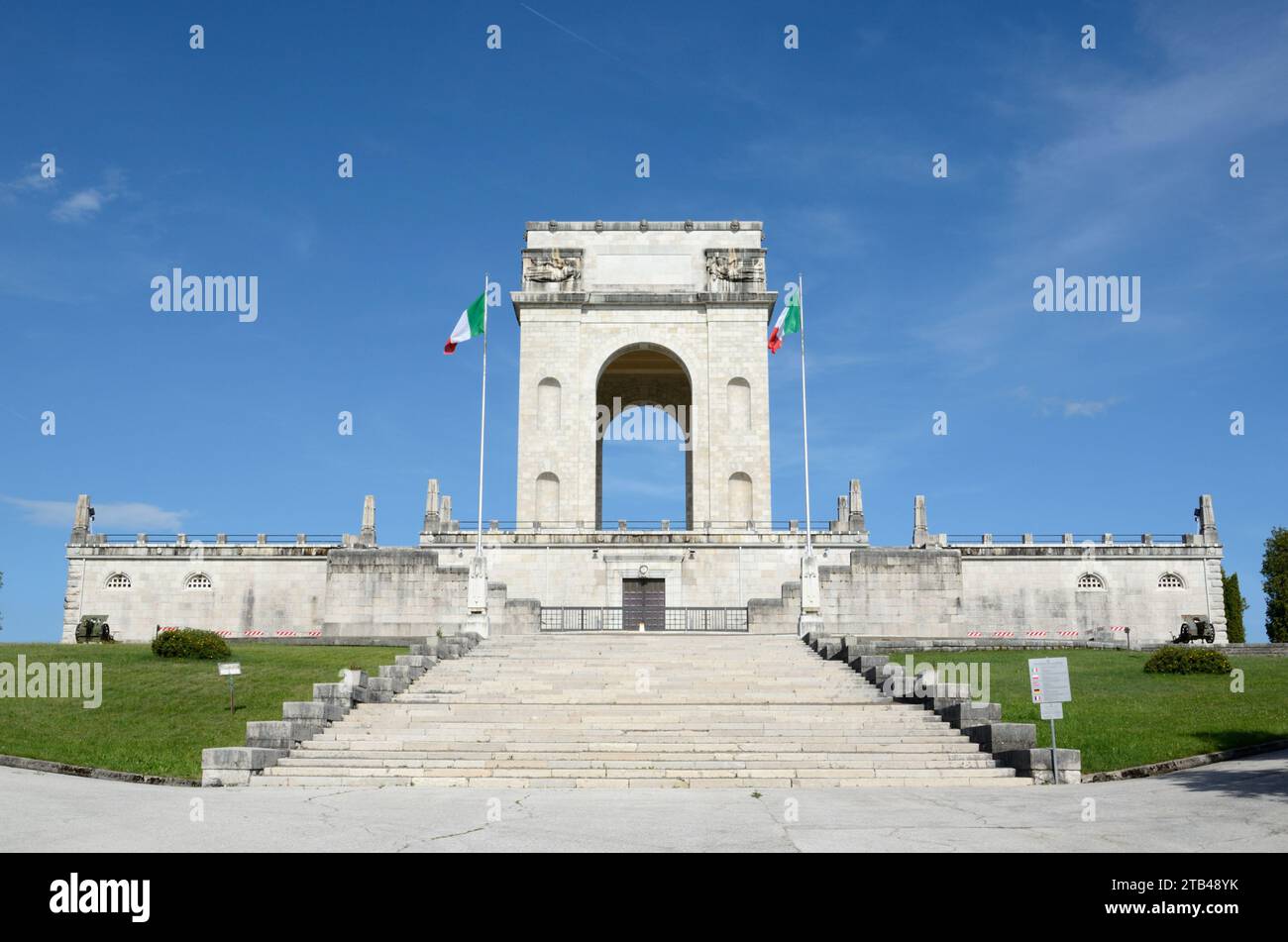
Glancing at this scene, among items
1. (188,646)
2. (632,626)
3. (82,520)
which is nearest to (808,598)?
(632,626)

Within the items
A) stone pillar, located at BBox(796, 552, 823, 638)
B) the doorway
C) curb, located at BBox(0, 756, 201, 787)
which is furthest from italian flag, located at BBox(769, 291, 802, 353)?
curb, located at BBox(0, 756, 201, 787)

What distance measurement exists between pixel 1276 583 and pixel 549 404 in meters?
45.7

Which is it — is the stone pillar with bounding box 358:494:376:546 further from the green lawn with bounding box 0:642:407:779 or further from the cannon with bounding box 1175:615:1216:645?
the cannon with bounding box 1175:615:1216:645

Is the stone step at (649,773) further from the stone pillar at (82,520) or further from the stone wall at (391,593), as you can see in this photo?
the stone pillar at (82,520)

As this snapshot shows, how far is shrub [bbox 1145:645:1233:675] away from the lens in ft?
97.0

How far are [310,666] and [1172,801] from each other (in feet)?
72.2

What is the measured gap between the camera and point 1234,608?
6012cm

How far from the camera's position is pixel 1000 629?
5072 centimetres

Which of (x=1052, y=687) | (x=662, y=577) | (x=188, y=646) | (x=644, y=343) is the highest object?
(x=644, y=343)

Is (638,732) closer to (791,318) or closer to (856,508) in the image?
(791,318)

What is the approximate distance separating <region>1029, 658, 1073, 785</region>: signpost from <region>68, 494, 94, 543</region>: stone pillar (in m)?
48.8

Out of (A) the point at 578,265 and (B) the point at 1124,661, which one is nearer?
(B) the point at 1124,661
